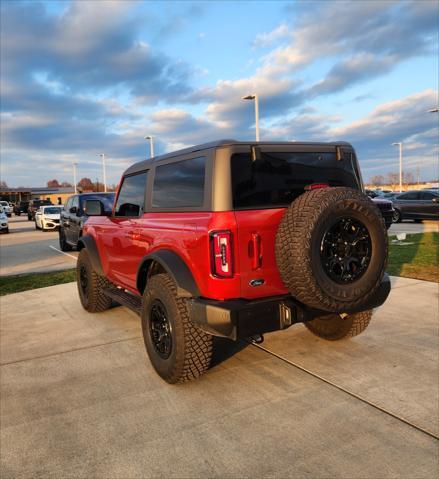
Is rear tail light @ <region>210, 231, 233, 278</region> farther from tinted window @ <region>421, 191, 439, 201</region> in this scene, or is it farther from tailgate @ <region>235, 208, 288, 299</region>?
tinted window @ <region>421, 191, 439, 201</region>

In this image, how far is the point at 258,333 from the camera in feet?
9.99

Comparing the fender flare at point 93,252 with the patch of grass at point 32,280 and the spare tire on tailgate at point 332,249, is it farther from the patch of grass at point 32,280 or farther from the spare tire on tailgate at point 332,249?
the spare tire on tailgate at point 332,249

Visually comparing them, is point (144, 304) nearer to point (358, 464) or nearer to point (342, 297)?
point (342, 297)

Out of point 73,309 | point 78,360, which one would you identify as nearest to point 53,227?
point 73,309

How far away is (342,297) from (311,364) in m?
1.10

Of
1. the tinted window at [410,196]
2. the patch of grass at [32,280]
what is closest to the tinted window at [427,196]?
the tinted window at [410,196]

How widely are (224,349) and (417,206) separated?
17578 millimetres

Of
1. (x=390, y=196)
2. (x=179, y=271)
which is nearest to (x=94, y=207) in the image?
(x=179, y=271)

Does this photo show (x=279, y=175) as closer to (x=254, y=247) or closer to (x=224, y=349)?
(x=254, y=247)

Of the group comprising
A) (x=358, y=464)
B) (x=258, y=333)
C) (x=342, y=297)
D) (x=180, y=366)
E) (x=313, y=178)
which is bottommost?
(x=358, y=464)

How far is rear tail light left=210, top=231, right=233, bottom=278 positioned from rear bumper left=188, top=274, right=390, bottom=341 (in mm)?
222

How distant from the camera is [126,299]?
4.60 meters

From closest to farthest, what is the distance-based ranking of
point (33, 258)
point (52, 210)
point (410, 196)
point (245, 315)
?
1. point (245, 315)
2. point (33, 258)
3. point (410, 196)
4. point (52, 210)

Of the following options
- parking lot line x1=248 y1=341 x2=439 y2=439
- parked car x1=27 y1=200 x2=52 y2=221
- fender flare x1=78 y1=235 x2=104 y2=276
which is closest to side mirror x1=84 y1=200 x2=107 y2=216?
fender flare x1=78 y1=235 x2=104 y2=276
